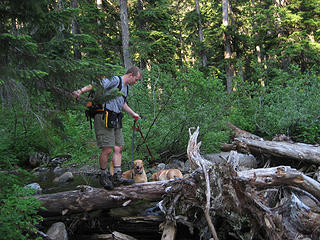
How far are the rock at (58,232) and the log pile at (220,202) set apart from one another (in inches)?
7.6

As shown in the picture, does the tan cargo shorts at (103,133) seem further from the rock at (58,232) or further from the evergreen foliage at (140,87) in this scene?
the rock at (58,232)

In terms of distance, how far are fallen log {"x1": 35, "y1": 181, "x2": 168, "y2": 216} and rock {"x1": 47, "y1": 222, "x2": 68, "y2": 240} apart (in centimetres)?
19

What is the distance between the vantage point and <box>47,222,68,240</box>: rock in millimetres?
3656

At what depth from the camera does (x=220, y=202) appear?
346 centimetres

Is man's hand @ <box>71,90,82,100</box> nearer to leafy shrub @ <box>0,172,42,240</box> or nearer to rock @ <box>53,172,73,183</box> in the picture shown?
leafy shrub @ <box>0,172,42,240</box>

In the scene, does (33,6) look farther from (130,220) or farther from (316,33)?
(316,33)

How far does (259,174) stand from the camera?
4363 mm

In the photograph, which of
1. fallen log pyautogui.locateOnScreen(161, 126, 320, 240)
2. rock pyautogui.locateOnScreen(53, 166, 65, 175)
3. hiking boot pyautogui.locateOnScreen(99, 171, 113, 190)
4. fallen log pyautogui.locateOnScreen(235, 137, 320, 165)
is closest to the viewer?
fallen log pyautogui.locateOnScreen(161, 126, 320, 240)

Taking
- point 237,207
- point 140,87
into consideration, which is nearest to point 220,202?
point 237,207

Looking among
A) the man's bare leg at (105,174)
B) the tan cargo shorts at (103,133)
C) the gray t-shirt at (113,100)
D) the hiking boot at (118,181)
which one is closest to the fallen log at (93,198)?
the man's bare leg at (105,174)

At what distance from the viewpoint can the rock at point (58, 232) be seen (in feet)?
12.0

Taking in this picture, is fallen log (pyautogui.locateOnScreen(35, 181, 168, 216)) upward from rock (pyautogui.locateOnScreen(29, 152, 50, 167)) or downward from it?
upward

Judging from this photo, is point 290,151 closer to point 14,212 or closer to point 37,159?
point 14,212

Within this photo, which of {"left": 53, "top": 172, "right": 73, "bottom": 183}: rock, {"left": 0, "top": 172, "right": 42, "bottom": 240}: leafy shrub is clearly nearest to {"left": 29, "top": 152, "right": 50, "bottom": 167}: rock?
{"left": 53, "top": 172, "right": 73, "bottom": 183}: rock
